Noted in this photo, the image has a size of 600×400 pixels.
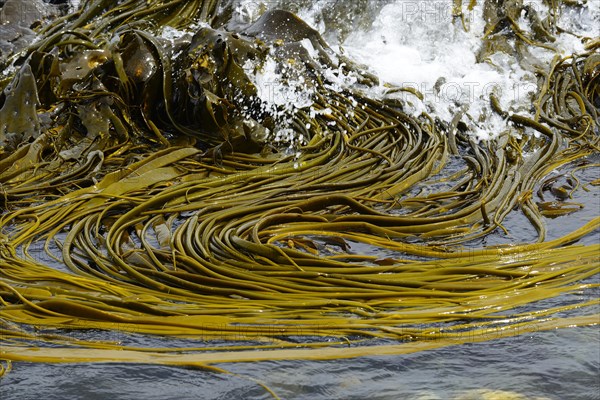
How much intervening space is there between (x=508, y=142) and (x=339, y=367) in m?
2.37

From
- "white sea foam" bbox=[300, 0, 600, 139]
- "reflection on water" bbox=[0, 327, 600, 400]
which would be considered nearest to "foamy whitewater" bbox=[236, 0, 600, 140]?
"white sea foam" bbox=[300, 0, 600, 139]

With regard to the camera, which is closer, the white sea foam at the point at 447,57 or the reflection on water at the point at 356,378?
the reflection on water at the point at 356,378

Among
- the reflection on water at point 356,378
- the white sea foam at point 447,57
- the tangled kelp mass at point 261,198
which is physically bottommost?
the reflection on water at point 356,378

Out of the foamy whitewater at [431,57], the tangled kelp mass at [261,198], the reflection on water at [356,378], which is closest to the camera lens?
the reflection on water at [356,378]

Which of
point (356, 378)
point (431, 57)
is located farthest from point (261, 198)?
point (431, 57)

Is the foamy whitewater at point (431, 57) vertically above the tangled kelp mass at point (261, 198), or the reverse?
the foamy whitewater at point (431, 57)

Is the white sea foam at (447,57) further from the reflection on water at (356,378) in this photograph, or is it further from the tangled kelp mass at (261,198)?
the reflection on water at (356,378)

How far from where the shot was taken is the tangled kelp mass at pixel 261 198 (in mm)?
2949

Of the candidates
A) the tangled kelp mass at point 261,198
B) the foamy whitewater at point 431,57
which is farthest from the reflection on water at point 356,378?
the foamy whitewater at point 431,57

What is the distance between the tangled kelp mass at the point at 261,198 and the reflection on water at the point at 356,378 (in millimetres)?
68

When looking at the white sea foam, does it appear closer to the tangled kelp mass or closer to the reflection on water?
the tangled kelp mass

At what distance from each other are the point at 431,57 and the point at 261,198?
2.16 metres

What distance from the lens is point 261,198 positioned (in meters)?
3.99

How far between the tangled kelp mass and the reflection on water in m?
0.07
